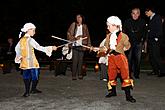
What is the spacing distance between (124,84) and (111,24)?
1264 millimetres

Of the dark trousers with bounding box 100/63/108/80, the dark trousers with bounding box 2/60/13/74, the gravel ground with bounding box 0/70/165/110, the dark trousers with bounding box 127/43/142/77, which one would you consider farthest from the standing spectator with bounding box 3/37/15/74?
the dark trousers with bounding box 127/43/142/77

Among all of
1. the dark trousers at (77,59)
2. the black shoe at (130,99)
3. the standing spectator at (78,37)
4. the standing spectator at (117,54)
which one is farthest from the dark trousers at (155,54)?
the black shoe at (130,99)

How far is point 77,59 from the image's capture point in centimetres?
1172

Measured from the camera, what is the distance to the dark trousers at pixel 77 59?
11.7 m

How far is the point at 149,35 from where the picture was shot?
12.0 m

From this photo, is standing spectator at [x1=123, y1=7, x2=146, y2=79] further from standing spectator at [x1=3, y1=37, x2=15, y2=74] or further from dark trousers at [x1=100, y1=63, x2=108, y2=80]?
standing spectator at [x1=3, y1=37, x2=15, y2=74]

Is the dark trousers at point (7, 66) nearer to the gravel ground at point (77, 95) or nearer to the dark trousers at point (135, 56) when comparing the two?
the gravel ground at point (77, 95)

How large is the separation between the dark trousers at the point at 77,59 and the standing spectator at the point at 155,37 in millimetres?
2029

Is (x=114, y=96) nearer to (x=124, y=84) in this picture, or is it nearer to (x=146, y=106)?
(x=124, y=84)

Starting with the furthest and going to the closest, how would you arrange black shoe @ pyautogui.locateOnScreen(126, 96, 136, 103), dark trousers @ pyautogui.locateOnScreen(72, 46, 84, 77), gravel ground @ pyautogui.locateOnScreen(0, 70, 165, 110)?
dark trousers @ pyautogui.locateOnScreen(72, 46, 84, 77)
black shoe @ pyautogui.locateOnScreen(126, 96, 136, 103)
gravel ground @ pyautogui.locateOnScreen(0, 70, 165, 110)

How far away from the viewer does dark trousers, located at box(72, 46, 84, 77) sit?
1166 centimetres

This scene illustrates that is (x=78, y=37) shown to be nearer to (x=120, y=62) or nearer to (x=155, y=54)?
(x=155, y=54)

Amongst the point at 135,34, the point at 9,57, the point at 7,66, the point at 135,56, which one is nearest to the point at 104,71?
the point at 135,56

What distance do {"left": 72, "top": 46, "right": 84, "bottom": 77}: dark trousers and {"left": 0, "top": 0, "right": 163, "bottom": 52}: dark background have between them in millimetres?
11378
